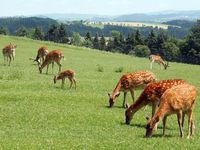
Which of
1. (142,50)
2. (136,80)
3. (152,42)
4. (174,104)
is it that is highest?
(174,104)

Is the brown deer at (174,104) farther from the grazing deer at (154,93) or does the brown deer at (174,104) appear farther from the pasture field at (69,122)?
the grazing deer at (154,93)

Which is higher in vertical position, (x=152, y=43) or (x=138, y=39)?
(x=138, y=39)

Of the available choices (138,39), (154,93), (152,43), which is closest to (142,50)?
(152,43)

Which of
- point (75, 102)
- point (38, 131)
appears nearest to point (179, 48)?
point (75, 102)

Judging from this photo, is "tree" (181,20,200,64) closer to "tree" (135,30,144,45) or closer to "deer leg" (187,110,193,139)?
"tree" (135,30,144,45)

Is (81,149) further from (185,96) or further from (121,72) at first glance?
(121,72)

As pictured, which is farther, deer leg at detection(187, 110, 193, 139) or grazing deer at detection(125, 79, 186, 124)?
grazing deer at detection(125, 79, 186, 124)

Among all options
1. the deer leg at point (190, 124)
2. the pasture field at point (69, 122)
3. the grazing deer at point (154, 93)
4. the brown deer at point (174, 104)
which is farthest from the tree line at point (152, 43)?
the brown deer at point (174, 104)

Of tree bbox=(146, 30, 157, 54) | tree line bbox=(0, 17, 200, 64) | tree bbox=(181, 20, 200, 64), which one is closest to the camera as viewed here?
tree bbox=(181, 20, 200, 64)

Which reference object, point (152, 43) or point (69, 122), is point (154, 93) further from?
point (152, 43)

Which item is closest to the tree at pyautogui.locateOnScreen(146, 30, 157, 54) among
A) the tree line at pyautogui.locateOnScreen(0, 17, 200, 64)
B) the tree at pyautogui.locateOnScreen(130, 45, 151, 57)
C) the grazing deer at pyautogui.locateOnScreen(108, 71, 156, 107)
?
the tree line at pyautogui.locateOnScreen(0, 17, 200, 64)

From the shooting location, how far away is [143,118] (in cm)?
2097

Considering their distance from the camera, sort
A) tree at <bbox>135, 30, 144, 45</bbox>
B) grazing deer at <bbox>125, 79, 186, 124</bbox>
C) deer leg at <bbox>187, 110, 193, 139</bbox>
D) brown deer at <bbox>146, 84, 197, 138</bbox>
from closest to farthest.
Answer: brown deer at <bbox>146, 84, 197, 138</bbox> < deer leg at <bbox>187, 110, 193, 139</bbox> < grazing deer at <bbox>125, 79, 186, 124</bbox> < tree at <bbox>135, 30, 144, 45</bbox>

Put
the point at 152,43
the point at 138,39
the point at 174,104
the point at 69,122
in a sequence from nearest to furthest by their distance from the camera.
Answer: the point at 174,104 < the point at 69,122 < the point at 152,43 < the point at 138,39
